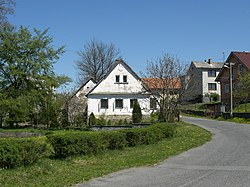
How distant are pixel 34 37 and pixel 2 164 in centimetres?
2930

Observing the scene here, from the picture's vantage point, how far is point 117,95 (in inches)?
1671

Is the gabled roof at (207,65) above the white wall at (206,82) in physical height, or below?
above

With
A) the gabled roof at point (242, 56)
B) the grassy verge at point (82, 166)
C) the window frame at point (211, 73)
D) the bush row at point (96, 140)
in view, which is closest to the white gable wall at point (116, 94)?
the gabled roof at point (242, 56)

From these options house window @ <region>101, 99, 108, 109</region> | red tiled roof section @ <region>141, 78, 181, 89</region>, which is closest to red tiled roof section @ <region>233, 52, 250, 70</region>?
house window @ <region>101, 99, 108, 109</region>

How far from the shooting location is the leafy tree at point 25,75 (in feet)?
121

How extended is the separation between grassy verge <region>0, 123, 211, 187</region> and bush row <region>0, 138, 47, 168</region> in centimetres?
27

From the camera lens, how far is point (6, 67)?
37.6 meters

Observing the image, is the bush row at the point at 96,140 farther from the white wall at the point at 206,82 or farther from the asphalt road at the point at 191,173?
the white wall at the point at 206,82

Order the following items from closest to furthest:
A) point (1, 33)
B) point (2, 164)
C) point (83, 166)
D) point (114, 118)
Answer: point (2, 164) < point (83, 166) < point (1, 33) < point (114, 118)

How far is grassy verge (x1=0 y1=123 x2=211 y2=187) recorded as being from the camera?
30.8 feet

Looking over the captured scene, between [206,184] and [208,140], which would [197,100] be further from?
[206,184]

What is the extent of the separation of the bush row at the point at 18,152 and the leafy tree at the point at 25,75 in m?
26.1

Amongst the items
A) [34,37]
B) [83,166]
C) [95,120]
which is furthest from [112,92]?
[83,166]

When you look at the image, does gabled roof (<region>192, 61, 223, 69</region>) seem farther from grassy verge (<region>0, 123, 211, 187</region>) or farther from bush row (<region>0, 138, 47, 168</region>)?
bush row (<region>0, 138, 47, 168</region>)
